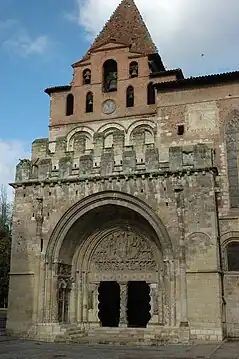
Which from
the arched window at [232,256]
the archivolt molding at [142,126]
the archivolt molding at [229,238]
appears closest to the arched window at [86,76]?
the archivolt molding at [142,126]

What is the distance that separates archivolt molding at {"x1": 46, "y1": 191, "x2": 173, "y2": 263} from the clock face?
21.5 feet

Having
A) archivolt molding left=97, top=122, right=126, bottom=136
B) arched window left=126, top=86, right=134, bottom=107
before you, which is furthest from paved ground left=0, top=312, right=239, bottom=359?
arched window left=126, top=86, right=134, bottom=107

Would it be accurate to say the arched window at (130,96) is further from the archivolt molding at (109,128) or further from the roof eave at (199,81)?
the roof eave at (199,81)

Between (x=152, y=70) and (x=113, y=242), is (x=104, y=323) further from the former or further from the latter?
(x=152, y=70)

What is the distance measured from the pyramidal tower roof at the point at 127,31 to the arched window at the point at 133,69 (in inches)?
32.0

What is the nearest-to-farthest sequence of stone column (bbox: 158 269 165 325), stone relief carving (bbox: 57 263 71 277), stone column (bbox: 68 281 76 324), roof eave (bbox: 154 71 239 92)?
stone column (bbox: 158 269 165 325) → stone relief carving (bbox: 57 263 71 277) → stone column (bbox: 68 281 76 324) → roof eave (bbox: 154 71 239 92)

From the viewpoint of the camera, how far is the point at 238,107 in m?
20.9

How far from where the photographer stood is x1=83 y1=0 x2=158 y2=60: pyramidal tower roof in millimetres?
26066

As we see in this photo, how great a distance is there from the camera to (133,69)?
24.7m

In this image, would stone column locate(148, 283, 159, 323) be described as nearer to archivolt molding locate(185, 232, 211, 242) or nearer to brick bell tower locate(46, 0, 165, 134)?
archivolt molding locate(185, 232, 211, 242)

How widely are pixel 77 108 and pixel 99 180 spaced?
6921 millimetres

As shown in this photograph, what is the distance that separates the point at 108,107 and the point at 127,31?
20.3 feet

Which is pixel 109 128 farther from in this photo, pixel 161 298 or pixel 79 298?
pixel 161 298

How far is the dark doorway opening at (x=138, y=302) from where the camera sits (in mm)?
22188
